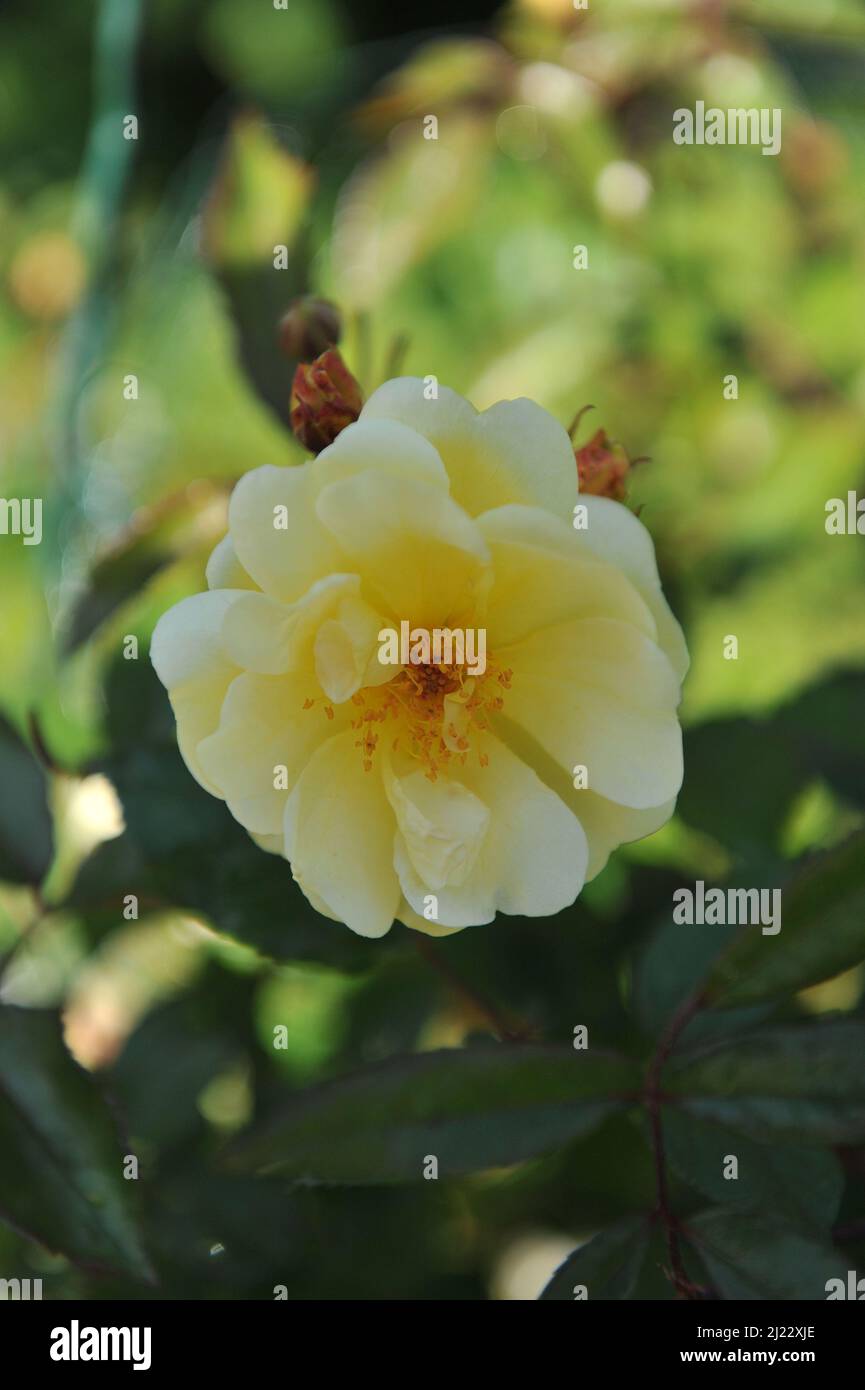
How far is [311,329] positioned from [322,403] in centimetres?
10

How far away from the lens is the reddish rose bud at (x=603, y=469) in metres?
0.68

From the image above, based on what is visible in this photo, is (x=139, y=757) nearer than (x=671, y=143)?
Yes

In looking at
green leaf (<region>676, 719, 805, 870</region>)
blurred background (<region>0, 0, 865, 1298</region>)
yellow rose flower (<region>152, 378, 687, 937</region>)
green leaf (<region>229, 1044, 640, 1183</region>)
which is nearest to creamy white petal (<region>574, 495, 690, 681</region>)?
yellow rose flower (<region>152, 378, 687, 937</region>)

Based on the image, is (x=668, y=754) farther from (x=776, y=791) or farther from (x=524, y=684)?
(x=776, y=791)

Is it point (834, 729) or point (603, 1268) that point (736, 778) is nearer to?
point (834, 729)

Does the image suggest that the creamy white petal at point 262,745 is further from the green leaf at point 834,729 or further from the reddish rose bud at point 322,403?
the green leaf at point 834,729

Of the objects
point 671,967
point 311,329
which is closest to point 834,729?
point 671,967

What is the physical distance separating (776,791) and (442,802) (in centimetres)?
37

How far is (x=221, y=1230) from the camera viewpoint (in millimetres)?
832

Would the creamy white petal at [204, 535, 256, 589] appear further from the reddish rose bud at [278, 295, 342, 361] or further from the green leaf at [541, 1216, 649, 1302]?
the green leaf at [541, 1216, 649, 1302]

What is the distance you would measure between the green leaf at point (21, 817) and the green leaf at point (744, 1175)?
0.39 metres

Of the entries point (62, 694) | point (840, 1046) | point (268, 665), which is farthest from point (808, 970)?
point (62, 694)

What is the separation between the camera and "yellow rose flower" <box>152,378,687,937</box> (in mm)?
569

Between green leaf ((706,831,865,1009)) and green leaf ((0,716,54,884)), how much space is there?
405 millimetres
